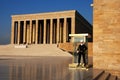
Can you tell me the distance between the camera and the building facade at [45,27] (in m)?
56.9

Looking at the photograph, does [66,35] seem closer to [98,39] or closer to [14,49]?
[14,49]

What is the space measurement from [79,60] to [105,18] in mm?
3041

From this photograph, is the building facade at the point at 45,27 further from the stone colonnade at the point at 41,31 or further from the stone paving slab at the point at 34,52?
the stone paving slab at the point at 34,52

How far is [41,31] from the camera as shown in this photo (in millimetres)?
64875

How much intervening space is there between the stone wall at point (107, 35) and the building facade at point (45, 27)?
4023 cm

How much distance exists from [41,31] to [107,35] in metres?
51.0

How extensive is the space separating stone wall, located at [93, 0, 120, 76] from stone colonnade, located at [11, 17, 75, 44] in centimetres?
4291

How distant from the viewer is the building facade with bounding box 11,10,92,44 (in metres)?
56.9

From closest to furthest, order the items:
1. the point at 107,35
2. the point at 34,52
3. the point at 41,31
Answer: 1. the point at 107,35
2. the point at 34,52
3. the point at 41,31

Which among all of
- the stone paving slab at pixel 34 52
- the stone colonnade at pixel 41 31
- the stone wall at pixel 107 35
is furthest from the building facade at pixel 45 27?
the stone wall at pixel 107 35

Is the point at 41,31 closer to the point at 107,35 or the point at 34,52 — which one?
the point at 34,52

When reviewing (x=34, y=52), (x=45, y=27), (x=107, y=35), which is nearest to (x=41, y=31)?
(x=45, y=27)

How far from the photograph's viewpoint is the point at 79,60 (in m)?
14.1

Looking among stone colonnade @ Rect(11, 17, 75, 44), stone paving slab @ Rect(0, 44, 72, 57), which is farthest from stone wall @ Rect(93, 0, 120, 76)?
stone colonnade @ Rect(11, 17, 75, 44)
